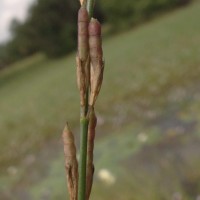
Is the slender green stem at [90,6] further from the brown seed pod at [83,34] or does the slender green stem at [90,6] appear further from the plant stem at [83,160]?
the plant stem at [83,160]

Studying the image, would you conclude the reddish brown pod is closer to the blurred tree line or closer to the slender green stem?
the slender green stem

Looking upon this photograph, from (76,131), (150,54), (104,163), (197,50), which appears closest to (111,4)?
(150,54)

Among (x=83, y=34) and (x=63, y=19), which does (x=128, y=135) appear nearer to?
(x=83, y=34)

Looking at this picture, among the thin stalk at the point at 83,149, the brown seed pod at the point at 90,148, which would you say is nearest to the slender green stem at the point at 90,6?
the thin stalk at the point at 83,149

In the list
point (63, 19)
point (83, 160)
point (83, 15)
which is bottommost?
point (83, 160)

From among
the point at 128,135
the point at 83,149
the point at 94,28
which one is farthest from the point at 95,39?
the point at 128,135

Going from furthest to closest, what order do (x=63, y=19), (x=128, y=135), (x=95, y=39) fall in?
1. (x=63, y=19)
2. (x=128, y=135)
3. (x=95, y=39)
